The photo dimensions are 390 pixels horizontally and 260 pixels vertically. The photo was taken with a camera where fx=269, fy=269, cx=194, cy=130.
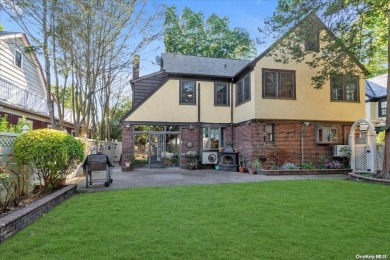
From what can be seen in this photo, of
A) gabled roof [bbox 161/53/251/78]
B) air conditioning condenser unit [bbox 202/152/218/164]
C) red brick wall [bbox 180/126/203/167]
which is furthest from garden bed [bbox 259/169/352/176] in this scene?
gabled roof [bbox 161/53/251/78]

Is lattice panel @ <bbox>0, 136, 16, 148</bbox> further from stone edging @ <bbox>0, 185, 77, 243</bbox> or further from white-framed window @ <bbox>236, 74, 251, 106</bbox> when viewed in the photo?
white-framed window @ <bbox>236, 74, 251, 106</bbox>

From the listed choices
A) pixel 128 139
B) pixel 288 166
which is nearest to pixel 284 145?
pixel 288 166

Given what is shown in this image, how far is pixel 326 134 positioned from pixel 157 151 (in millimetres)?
9252

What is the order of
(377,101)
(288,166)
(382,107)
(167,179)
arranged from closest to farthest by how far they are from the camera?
(167,179) → (288,166) → (382,107) → (377,101)

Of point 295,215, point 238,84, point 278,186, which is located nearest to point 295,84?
point 238,84

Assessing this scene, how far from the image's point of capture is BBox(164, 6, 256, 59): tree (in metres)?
28.8

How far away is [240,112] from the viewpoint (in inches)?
588

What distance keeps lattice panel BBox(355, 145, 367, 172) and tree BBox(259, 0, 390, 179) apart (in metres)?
1.81

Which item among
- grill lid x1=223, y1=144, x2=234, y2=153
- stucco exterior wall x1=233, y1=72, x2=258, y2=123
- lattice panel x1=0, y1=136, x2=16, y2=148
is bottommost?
grill lid x1=223, y1=144, x2=234, y2=153

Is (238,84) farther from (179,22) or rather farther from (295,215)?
(179,22)

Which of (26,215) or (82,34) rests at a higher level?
(82,34)

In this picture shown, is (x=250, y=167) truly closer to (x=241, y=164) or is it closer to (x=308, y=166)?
(x=241, y=164)

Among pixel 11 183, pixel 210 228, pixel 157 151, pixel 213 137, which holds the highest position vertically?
pixel 213 137

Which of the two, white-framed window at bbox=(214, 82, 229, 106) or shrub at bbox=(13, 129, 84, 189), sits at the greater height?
white-framed window at bbox=(214, 82, 229, 106)
